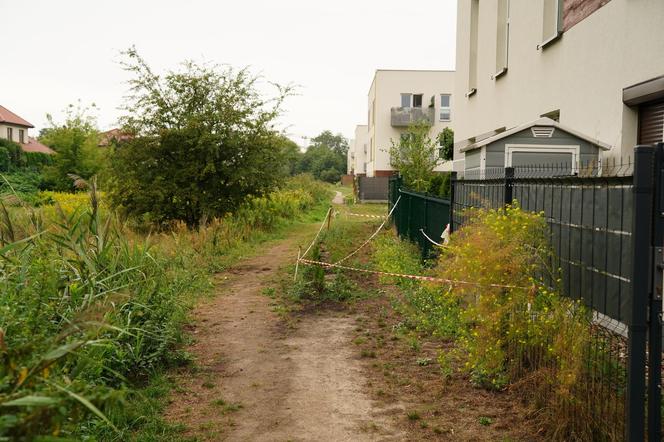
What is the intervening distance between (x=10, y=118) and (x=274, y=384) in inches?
2693

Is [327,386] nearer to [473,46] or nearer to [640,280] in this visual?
[640,280]

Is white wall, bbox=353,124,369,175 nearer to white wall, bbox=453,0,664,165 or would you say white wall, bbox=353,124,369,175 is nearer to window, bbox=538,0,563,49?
white wall, bbox=453,0,664,165

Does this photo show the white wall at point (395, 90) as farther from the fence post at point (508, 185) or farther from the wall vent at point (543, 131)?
the fence post at point (508, 185)

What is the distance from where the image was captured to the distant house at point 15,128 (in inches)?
2515

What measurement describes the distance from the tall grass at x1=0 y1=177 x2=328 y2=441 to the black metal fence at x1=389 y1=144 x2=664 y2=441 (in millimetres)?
2646

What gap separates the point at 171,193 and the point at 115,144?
1.97 metres

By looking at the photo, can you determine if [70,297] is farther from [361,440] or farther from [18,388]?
[18,388]

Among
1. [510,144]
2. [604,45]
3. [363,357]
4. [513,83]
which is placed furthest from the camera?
[513,83]

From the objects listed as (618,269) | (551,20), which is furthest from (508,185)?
(551,20)

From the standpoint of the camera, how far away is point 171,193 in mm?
16672

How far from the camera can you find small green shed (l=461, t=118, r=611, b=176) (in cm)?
948

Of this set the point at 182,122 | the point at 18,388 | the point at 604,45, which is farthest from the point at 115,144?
the point at 18,388

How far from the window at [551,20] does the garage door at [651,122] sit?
9.64ft

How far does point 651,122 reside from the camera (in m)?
8.25
